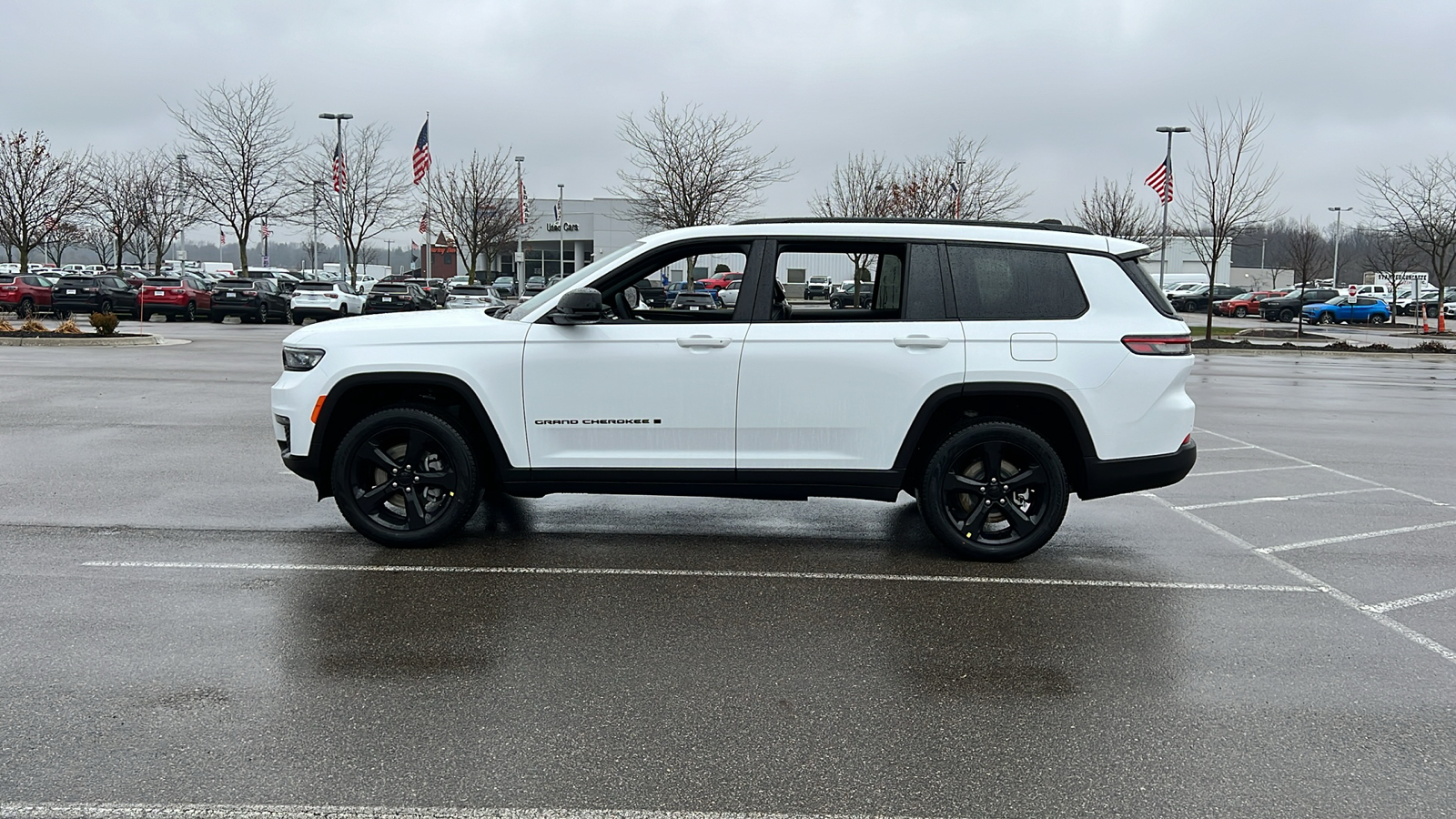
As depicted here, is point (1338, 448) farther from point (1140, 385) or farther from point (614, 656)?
point (614, 656)

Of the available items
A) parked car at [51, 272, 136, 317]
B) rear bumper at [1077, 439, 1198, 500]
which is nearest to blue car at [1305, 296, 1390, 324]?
parked car at [51, 272, 136, 317]

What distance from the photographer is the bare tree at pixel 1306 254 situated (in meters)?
52.8

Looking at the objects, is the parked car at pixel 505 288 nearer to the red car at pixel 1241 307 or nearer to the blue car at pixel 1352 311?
the red car at pixel 1241 307

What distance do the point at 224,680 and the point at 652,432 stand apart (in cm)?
259

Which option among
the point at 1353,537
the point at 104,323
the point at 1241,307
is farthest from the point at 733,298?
the point at 1241,307

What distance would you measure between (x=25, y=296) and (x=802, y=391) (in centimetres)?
3978

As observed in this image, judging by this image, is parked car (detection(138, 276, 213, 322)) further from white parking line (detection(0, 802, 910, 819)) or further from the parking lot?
white parking line (detection(0, 802, 910, 819))

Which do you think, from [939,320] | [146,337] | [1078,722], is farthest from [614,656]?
[146,337]

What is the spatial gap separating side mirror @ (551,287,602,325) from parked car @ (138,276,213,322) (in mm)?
34636

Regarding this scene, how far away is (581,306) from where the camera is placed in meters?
6.05

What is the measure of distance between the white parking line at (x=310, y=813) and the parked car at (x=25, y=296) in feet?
131

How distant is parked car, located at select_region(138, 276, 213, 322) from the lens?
36938 mm

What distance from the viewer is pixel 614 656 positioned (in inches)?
189

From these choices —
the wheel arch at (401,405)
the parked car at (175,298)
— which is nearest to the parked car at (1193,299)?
the parked car at (175,298)
